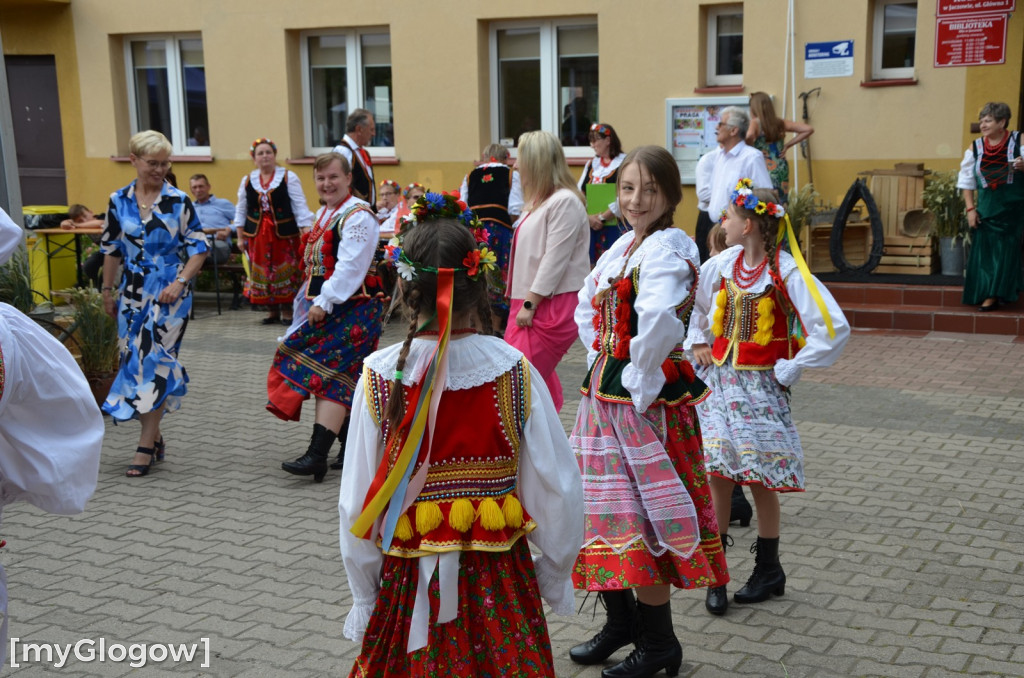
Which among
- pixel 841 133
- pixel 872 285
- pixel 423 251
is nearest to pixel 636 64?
pixel 841 133

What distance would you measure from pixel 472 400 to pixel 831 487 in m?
3.67

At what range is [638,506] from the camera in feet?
12.1

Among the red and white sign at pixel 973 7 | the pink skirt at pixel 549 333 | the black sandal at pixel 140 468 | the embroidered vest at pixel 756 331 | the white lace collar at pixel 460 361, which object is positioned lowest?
the black sandal at pixel 140 468

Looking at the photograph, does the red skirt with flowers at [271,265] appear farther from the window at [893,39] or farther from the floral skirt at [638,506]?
the floral skirt at [638,506]

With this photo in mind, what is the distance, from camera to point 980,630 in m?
4.12

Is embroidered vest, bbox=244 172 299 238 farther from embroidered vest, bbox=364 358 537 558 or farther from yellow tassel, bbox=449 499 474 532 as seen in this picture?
yellow tassel, bbox=449 499 474 532

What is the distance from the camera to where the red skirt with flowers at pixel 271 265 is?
11.0 metres

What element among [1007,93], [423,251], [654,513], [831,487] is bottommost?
[831,487]

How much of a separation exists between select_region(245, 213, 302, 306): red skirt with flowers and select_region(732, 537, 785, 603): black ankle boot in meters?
7.38

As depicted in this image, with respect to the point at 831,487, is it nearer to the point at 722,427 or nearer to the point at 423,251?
the point at 722,427

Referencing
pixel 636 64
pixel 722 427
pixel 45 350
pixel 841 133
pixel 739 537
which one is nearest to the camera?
pixel 45 350

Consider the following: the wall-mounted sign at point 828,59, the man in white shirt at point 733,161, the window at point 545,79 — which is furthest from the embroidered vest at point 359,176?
the wall-mounted sign at point 828,59

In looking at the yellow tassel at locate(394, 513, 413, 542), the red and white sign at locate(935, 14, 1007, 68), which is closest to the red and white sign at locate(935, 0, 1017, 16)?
the red and white sign at locate(935, 14, 1007, 68)

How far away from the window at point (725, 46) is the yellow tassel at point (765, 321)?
852 cm
